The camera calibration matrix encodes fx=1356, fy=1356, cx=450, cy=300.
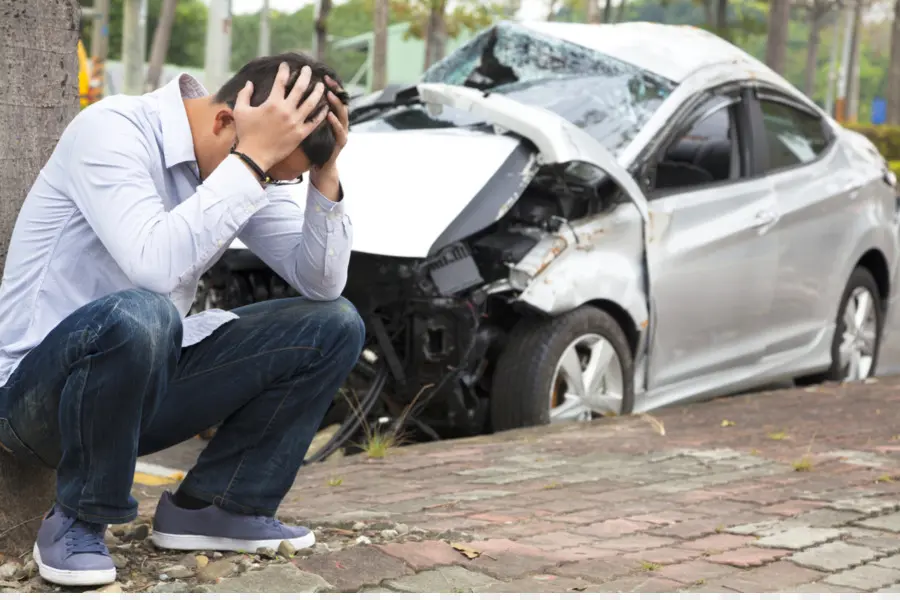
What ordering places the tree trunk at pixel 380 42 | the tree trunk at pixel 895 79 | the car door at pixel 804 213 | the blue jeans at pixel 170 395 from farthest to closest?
the tree trunk at pixel 895 79, the tree trunk at pixel 380 42, the car door at pixel 804 213, the blue jeans at pixel 170 395

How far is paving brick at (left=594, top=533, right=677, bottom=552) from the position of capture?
3.77m

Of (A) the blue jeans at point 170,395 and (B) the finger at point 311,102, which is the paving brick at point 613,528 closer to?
(A) the blue jeans at point 170,395

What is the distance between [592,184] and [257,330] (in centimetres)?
272

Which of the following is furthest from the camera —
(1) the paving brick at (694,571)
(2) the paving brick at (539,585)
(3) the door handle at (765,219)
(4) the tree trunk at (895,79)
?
(4) the tree trunk at (895,79)

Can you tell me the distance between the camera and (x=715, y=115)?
664cm

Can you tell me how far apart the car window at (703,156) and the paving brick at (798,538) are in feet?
8.28

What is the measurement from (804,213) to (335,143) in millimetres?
4315

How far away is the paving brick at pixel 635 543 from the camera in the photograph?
3.77m

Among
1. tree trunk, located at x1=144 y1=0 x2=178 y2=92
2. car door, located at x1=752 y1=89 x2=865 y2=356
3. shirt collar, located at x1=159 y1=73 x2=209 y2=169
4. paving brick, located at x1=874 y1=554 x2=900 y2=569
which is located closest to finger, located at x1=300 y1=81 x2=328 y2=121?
shirt collar, located at x1=159 y1=73 x2=209 y2=169

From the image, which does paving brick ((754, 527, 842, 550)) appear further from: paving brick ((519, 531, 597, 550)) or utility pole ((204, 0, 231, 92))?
utility pole ((204, 0, 231, 92))

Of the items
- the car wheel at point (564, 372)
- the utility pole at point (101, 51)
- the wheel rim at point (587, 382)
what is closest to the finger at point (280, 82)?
the car wheel at point (564, 372)

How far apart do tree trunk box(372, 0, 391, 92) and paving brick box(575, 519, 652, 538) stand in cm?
1681

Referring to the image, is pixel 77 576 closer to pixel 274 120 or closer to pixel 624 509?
pixel 274 120

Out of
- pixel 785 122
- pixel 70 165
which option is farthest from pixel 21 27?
pixel 785 122
